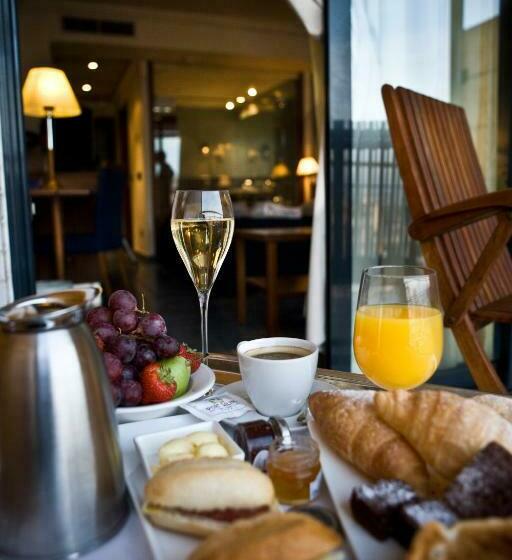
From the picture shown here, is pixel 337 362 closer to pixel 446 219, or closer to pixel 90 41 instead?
pixel 446 219

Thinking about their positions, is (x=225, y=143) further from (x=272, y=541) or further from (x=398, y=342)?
(x=272, y=541)

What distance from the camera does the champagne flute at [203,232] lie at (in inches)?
34.3

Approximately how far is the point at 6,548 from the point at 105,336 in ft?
1.07

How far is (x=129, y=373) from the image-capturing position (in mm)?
692

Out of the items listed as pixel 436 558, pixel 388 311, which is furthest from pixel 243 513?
pixel 388 311

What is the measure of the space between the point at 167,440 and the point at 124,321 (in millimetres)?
224

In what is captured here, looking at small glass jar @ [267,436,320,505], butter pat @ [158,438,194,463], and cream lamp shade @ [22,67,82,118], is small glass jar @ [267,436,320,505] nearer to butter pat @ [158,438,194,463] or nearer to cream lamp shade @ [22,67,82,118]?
butter pat @ [158,438,194,463]

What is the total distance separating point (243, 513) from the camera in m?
0.42

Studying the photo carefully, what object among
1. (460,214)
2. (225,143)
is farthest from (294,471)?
(225,143)

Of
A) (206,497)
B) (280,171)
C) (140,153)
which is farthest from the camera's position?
(280,171)

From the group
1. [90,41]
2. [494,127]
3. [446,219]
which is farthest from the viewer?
[90,41]

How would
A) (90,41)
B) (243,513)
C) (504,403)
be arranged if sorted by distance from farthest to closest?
(90,41), (504,403), (243,513)

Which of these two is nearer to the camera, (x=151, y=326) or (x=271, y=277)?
(x=151, y=326)

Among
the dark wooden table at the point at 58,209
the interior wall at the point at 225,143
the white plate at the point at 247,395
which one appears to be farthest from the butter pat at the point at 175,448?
the interior wall at the point at 225,143
